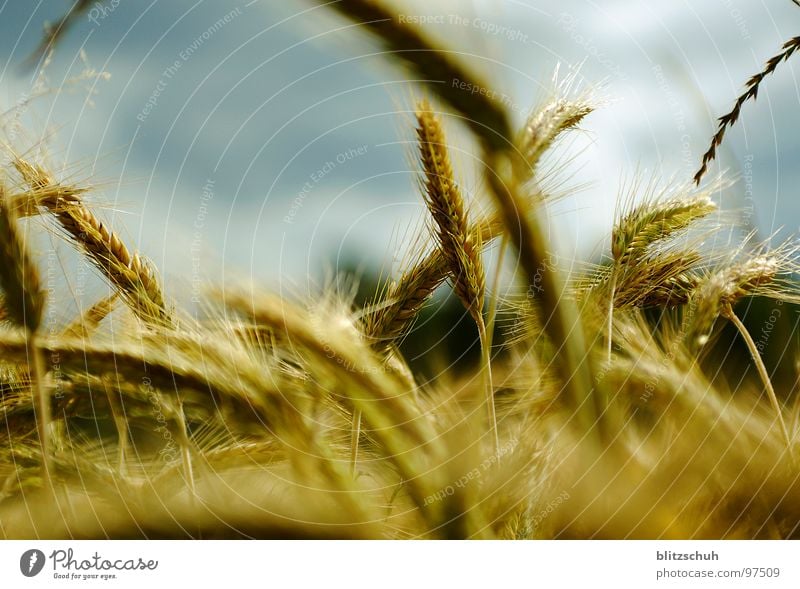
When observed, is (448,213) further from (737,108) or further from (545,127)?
(737,108)

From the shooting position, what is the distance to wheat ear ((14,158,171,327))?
0.89m

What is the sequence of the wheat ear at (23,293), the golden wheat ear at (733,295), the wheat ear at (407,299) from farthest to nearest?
the golden wheat ear at (733,295) → the wheat ear at (407,299) → the wheat ear at (23,293)

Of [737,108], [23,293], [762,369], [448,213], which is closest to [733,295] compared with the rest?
[762,369]

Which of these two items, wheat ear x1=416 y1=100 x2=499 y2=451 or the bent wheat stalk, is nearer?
wheat ear x1=416 y1=100 x2=499 y2=451

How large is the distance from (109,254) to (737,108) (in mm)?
1131

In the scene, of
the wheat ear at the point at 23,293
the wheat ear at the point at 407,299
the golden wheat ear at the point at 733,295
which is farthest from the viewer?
the golden wheat ear at the point at 733,295

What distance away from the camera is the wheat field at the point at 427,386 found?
2.93 feet

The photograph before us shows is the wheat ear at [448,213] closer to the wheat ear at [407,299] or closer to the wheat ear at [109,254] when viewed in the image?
the wheat ear at [407,299]

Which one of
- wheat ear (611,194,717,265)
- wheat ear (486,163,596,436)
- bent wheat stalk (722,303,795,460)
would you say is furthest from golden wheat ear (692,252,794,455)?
wheat ear (486,163,596,436)

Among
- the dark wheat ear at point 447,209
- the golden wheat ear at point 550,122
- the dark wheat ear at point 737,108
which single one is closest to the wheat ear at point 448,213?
the dark wheat ear at point 447,209

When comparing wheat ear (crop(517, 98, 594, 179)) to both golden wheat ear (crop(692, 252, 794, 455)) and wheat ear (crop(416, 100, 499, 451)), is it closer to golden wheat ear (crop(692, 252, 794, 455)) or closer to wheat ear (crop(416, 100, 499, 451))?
wheat ear (crop(416, 100, 499, 451))

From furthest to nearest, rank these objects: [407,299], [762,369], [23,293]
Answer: [762,369] → [407,299] → [23,293]

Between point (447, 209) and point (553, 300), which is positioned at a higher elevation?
point (447, 209)
